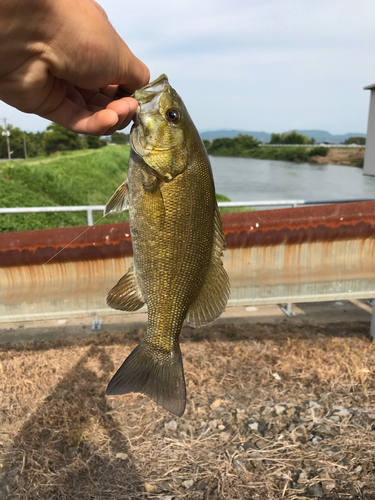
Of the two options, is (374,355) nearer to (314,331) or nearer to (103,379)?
(314,331)

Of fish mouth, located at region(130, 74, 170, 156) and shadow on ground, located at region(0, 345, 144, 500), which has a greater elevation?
fish mouth, located at region(130, 74, 170, 156)

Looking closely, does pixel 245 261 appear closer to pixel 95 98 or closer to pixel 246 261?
pixel 246 261

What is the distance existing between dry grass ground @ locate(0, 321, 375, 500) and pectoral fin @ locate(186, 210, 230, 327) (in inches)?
54.8

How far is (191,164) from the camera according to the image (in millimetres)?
1611

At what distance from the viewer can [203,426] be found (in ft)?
9.90

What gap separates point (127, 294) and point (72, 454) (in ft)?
5.50

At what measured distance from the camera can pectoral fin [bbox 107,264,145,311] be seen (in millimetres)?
1789

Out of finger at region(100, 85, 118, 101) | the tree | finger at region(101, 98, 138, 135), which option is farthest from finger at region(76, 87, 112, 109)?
the tree

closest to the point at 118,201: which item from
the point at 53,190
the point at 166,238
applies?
the point at 166,238

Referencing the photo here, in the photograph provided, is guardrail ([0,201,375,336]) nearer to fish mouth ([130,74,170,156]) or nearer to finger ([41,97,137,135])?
finger ([41,97,137,135])

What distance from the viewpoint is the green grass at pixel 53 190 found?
542 inches

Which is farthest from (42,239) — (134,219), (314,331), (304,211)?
(314,331)

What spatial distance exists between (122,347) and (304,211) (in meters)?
2.36

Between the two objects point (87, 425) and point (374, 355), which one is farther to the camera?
point (374, 355)
